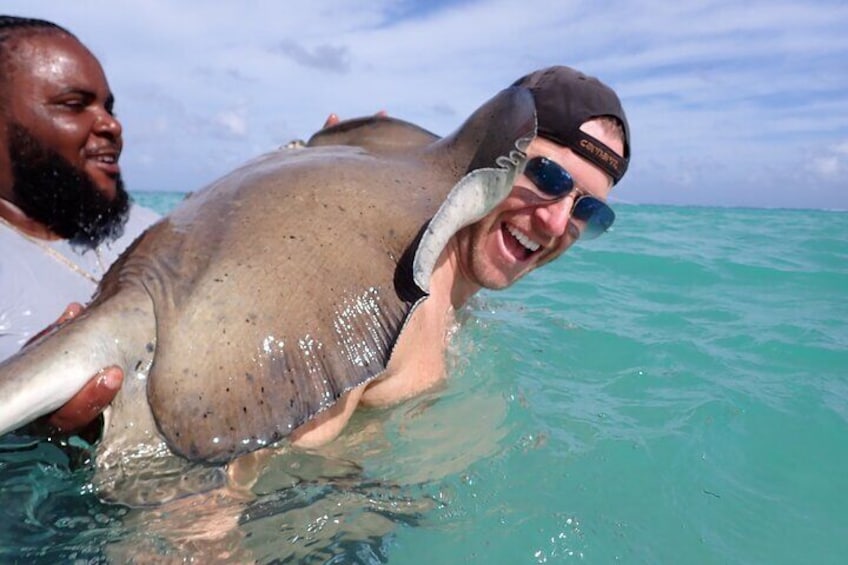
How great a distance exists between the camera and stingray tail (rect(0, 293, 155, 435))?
6.42 ft

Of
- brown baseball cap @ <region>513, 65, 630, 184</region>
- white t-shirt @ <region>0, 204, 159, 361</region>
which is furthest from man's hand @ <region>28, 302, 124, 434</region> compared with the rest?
brown baseball cap @ <region>513, 65, 630, 184</region>

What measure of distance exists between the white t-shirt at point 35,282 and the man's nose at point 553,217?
2782mm

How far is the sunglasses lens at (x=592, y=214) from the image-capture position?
12.2 feet

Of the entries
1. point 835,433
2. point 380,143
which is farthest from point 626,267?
point 380,143

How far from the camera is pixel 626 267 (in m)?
12.0

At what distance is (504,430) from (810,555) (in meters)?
1.77

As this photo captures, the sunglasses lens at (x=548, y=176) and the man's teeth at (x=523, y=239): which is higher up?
the sunglasses lens at (x=548, y=176)

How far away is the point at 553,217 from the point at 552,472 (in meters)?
1.46

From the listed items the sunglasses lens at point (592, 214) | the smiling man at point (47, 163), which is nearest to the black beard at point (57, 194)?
the smiling man at point (47, 163)

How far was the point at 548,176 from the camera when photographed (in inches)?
137

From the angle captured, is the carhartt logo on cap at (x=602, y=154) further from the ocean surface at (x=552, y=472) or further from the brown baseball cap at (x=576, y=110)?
the ocean surface at (x=552, y=472)

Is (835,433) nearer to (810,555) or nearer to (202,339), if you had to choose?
(810,555)

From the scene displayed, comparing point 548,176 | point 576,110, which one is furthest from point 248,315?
point 576,110

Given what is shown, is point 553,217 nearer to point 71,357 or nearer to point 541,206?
point 541,206
